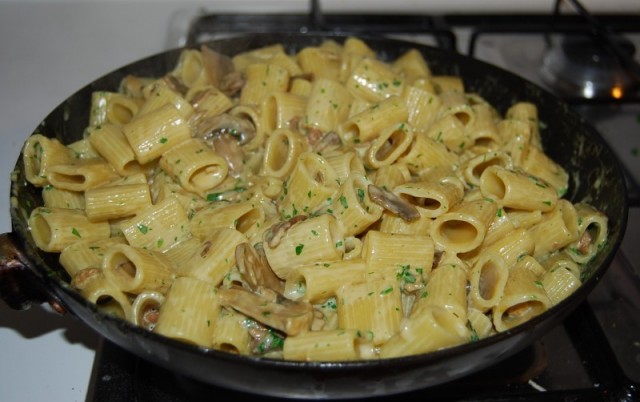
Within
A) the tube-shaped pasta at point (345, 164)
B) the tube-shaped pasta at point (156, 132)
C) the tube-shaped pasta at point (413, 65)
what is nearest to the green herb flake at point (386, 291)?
the tube-shaped pasta at point (345, 164)

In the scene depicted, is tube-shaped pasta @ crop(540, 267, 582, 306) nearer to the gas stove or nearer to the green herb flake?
the gas stove

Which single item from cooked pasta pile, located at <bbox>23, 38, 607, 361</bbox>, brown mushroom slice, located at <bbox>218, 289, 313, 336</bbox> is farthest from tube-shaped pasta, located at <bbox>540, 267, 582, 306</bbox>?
brown mushroom slice, located at <bbox>218, 289, 313, 336</bbox>

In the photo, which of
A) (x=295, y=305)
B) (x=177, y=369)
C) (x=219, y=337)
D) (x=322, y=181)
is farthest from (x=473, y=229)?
(x=177, y=369)

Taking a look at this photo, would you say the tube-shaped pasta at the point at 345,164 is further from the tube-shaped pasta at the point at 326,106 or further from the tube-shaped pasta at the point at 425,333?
the tube-shaped pasta at the point at 425,333

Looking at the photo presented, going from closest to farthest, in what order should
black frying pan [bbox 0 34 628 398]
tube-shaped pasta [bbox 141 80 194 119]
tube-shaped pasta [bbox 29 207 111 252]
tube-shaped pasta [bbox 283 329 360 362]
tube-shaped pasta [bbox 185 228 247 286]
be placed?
black frying pan [bbox 0 34 628 398]
tube-shaped pasta [bbox 283 329 360 362]
tube-shaped pasta [bbox 185 228 247 286]
tube-shaped pasta [bbox 29 207 111 252]
tube-shaped pasta [bbox 141 80 194 119]

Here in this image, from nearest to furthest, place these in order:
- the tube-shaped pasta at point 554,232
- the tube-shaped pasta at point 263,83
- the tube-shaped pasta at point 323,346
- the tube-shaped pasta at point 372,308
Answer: the tube-shaped pasta at point 323,346
the tube-shaped pasta at point 372,308
the tube-shaped pasta at point 554,232
the tube-shaped pasta at point 263,83
